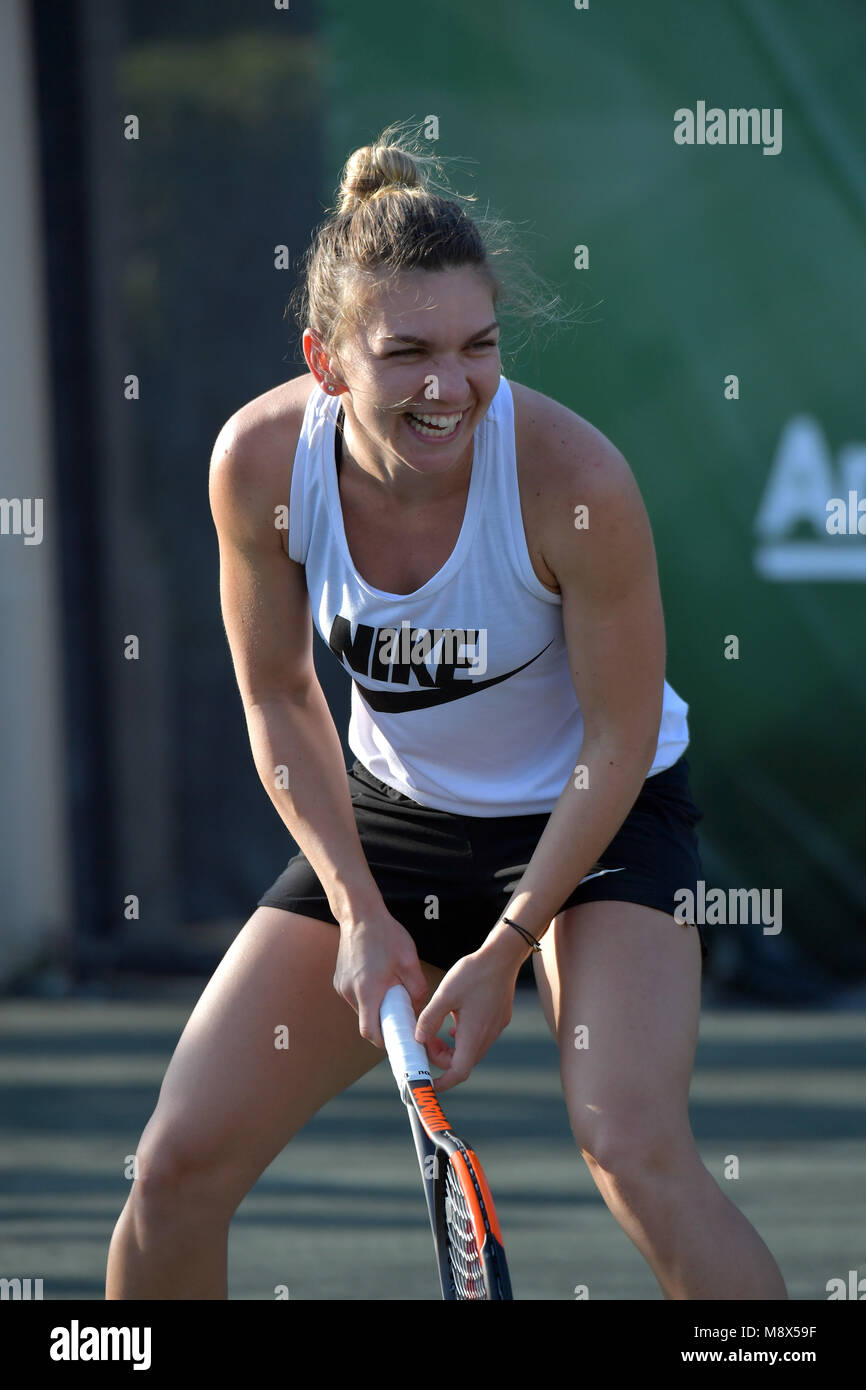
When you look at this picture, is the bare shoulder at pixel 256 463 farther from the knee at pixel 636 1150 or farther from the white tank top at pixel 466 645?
the knee at pixel 636 1150

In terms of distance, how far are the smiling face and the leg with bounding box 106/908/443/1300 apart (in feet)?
2.26

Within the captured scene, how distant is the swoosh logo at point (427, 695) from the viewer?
2.31 metres

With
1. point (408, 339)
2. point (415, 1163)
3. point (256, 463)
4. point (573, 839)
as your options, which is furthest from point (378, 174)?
point (415, 1163)

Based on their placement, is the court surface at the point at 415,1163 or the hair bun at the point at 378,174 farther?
the court surface at the point at 415,1163

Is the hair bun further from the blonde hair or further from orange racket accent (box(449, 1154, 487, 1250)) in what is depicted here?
orange racket accent (box(449, 1154, 487, 1250))

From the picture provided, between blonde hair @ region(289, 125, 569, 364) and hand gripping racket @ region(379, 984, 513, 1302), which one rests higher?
blonde hair @ region(289, 125, 569, 364)

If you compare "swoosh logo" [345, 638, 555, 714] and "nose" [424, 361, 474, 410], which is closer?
"nose" [424, 361, 474, 410]

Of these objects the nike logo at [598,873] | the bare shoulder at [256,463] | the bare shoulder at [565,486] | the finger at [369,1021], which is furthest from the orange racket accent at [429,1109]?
the bare shoulder at [256,463]

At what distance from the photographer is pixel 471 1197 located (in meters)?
1.83

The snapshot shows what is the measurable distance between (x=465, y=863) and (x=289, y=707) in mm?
344

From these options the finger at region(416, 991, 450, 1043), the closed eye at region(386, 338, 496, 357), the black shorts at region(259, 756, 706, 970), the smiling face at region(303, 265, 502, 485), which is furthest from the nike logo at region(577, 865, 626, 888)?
the closed eye at region(386, 338, 496, 357)

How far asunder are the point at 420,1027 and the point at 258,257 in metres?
3.79

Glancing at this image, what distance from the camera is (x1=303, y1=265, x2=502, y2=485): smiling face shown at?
2.07m
